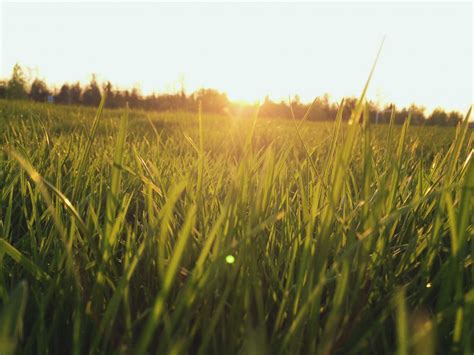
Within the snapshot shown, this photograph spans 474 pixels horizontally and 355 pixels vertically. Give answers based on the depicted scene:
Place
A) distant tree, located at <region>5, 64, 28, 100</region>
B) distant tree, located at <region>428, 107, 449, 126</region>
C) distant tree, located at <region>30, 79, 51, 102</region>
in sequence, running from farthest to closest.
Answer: distant tree, located at <region>30, 79, 51, 102</region>
distant tree, located at <region>428, 107, 449, 126</region>
distant tree, located at <region>5, 64, 28, 100</region>

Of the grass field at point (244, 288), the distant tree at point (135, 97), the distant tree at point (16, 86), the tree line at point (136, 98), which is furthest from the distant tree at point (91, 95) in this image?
the grass field at point (244, 288)

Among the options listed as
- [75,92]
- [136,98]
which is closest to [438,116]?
[136,98]

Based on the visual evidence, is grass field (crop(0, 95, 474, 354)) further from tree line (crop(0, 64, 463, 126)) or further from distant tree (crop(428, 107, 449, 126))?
distant tree (crop(428, 107, 449, 126))

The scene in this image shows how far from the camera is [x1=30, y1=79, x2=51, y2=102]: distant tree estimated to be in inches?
1103

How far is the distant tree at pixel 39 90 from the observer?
28.0m

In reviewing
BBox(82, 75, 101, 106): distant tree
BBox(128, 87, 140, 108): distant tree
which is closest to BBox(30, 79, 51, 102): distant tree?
BBox(82, 75, 101, 106): distant tree

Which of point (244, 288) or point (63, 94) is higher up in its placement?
point (63, 94)

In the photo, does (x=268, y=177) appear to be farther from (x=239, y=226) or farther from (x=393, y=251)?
(x=393, y=251)

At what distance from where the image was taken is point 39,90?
28.3 metres

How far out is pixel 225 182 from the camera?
909 millimetres

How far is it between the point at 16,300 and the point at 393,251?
486 mm

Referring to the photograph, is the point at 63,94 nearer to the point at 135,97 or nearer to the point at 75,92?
the point at 75,92

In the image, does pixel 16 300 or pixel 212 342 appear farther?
pixel 212 342

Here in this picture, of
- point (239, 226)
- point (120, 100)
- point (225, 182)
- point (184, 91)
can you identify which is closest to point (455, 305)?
point (239, 226)
